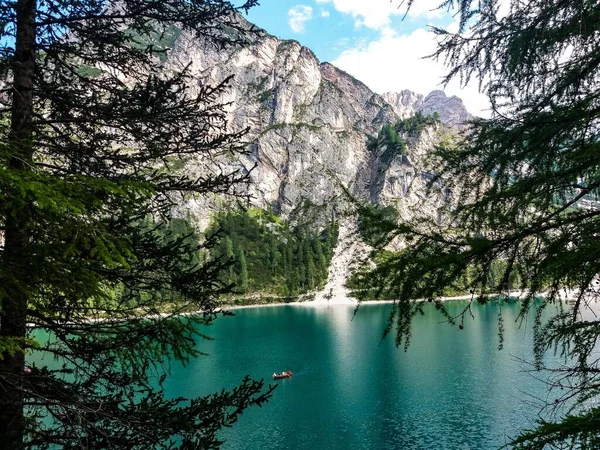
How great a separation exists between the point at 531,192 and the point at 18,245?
500 cm

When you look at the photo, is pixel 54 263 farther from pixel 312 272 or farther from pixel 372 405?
pixel 312 272

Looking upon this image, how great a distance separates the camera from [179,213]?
159875 mm

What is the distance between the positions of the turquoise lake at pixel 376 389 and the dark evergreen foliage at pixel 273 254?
60140 mm

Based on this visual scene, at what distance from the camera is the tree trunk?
2742mm

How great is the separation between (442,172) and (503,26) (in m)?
1.60

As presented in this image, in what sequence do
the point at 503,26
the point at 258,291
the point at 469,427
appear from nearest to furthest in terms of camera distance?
the point at 503,26
the point at 469,427
the point at 258,291

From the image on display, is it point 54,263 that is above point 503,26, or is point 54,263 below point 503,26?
below

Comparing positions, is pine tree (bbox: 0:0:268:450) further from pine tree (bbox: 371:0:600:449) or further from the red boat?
the red boat

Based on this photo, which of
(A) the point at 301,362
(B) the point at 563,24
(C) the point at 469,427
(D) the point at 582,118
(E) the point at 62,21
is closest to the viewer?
(D) the point at 582,118

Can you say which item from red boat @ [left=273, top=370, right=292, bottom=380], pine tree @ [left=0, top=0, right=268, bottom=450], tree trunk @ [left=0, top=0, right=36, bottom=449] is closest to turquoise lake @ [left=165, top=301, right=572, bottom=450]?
red boat @ [left=273, top=370, right=292, bottom=380]

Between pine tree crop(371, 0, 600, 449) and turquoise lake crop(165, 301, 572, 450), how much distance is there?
6.75m

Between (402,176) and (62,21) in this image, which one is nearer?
(62,21)

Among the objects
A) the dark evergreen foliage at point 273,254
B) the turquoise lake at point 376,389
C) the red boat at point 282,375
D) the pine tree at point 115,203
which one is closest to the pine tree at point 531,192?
the pine tree at point 115,203

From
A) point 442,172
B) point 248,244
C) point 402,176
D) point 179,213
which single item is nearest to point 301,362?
point 442,172
